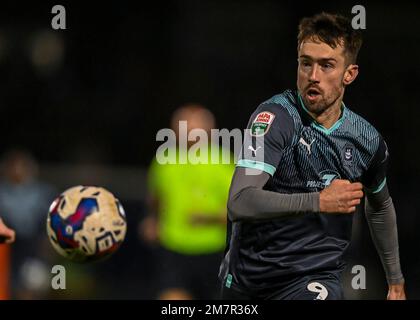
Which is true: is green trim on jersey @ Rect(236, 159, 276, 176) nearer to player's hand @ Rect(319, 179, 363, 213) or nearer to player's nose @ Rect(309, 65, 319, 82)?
player's hand @ Rect(319, 179, 363, 213)

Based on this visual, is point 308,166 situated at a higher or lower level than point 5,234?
higher

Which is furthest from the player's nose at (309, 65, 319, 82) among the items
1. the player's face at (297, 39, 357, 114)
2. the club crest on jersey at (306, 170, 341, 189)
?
the club crest on jersey at (306, 170, 341, 189)

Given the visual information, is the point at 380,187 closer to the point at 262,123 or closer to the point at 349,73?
the point at 349,73

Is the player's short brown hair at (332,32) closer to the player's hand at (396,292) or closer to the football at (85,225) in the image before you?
the player's hand at (396,292)

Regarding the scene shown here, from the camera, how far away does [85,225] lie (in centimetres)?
568

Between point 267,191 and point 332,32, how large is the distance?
3.58 feet

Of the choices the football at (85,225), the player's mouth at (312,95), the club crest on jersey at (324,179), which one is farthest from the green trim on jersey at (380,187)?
the football at (85,225)

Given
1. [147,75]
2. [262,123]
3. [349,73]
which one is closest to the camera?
[262,123]

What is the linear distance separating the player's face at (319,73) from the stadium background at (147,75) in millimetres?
6640

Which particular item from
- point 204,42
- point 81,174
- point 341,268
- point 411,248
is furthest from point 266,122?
point 204,42

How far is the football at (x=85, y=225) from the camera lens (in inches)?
223

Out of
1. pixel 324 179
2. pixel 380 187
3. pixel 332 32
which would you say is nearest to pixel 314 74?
pixel 332 32

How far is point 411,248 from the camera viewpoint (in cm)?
1123

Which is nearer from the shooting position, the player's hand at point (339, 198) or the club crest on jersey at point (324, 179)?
the player's hand at point (339, 198)
